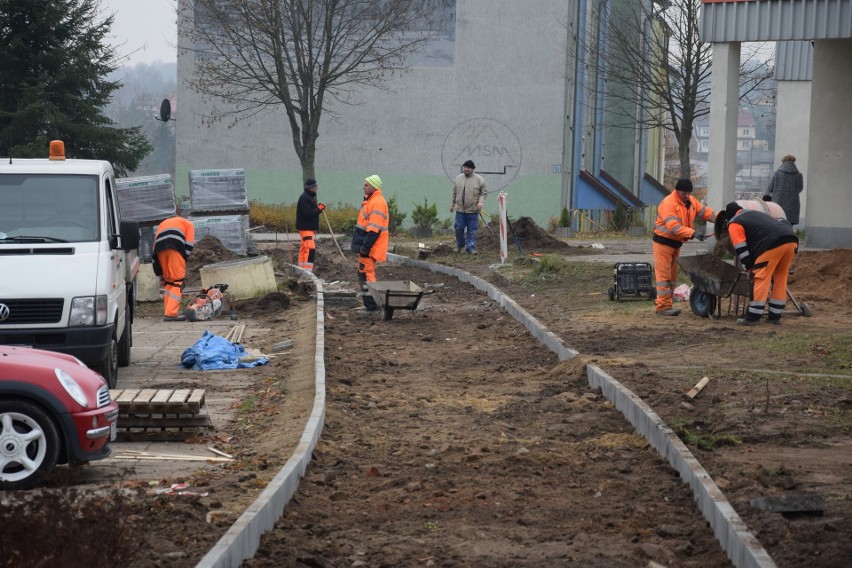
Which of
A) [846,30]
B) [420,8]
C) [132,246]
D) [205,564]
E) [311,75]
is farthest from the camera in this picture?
[420,8]

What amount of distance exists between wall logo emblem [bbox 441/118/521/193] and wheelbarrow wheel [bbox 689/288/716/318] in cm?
2897

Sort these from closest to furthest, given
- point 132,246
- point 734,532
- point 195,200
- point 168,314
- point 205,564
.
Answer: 1. point 205,564
2. point 734,532
3. point 132,246
4. point 168,314
5. point 195,200

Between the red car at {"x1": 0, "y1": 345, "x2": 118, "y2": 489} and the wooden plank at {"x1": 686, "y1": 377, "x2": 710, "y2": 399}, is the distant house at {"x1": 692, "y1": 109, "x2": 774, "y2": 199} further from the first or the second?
the red car at {"x1": 0, "y1": 345, "x2": 118, "y2": 489}

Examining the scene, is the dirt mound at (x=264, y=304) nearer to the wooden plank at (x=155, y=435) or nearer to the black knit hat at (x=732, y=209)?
the black knit hat at (x=732, y=209)

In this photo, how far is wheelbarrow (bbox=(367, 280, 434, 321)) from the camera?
17078 mm

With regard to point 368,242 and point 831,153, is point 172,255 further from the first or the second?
point 831,153

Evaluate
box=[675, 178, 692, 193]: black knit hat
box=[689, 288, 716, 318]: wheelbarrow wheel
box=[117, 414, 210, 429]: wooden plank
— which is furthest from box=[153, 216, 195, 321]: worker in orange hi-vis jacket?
box=[117, 414, 210, 429]: wooden plank

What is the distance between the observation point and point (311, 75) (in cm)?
3731

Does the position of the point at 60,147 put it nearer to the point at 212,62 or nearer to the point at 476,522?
the point at 476,522

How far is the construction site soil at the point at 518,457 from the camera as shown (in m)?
6.16

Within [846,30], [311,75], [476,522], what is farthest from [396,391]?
[311,75]

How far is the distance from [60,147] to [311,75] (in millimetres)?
26086

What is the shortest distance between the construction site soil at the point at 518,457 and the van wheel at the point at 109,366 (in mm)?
1278

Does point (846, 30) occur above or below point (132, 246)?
above
